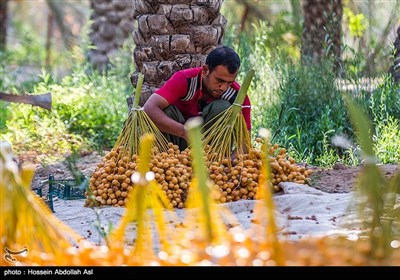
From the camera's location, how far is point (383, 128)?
759 centimetres

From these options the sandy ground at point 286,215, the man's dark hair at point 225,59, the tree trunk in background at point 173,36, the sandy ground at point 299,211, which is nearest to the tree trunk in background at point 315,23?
the tree trunk in background at point 173,36

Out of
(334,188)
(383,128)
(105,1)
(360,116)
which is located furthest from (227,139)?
(105,1)

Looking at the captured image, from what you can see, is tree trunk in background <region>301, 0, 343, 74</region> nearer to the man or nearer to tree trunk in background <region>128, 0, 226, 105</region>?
tree trunk in background <region>128, 0, 226, 105</region>

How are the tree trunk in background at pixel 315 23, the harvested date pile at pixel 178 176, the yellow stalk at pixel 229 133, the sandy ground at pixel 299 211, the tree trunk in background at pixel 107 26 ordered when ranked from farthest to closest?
the tree trunk in background at pixel 107 26, the tree trunk in background at pixel 315 23, the yellow stalk at pixel 229 133, the harvested date pile at pixel 178 176, the sandy ground at pixel 299 211

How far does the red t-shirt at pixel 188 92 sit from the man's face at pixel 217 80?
72 millimetres

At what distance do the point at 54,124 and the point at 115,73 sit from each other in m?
1.70

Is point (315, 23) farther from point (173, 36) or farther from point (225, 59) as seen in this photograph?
point (225, 59)

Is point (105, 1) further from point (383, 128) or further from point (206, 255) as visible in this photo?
point (206, 255)

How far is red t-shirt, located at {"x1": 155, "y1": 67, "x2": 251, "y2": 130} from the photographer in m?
6.23

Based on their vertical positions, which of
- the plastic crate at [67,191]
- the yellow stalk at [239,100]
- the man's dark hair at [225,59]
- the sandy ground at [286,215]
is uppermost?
the man's dark hair at [225,59]

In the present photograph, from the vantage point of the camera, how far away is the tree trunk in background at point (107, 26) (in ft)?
38.7

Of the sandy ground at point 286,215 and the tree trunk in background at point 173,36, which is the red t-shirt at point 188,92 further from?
the sandy ground at point 286,215

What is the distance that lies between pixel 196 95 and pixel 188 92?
0.25 ft

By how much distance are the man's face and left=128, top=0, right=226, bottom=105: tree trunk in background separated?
2.99 ft
